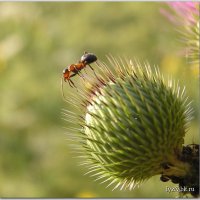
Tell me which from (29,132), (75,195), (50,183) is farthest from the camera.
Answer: (29,132)

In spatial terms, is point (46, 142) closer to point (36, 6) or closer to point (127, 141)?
point (36, 6)

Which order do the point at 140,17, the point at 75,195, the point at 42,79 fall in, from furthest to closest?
the point at 140,17 < the point at 42,79 < the point at 75,195

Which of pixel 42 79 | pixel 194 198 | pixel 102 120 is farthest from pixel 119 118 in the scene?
pixel 42 79

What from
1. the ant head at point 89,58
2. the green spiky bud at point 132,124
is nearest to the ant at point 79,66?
the ant head at point 89,58

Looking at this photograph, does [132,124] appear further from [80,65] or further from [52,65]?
[52,65]

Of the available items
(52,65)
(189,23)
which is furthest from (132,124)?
(52,65)

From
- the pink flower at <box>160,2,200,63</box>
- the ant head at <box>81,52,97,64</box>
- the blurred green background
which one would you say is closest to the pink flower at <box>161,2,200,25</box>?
the pink flower at <box>160,2,200,63</box>
